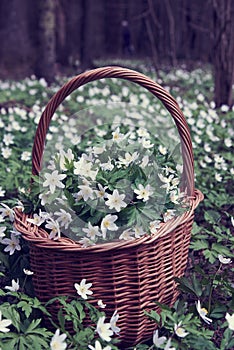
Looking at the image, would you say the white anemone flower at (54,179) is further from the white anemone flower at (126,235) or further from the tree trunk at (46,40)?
the tree trunk at (46,40)

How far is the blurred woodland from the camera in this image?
28.1ft

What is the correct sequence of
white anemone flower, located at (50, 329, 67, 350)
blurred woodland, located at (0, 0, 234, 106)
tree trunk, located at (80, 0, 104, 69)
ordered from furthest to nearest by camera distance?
tree trunk, located at (80, 0, 104, 69) → blurred woodland, located at (0, 0, 234, 106) → white anemone flower, located at (50, 329, 67, 350)

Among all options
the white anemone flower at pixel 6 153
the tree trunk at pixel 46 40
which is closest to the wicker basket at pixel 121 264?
the white anemone flower at pixel 6 153

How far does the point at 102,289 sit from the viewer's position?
1.82 m

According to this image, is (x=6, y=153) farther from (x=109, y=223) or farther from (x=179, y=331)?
(x=179, y=331)

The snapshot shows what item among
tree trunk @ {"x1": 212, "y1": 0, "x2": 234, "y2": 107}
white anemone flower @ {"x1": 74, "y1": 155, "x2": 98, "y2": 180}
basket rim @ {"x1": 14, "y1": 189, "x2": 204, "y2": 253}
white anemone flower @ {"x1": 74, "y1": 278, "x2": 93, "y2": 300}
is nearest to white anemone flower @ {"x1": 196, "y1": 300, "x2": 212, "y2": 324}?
basket rim @ {"x1": 14, "y1": 189, "x2": 204, "y2": 253}

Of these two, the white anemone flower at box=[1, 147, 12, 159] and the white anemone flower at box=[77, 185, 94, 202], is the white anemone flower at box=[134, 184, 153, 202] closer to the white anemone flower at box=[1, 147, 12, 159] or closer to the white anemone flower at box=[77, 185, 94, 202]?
the white anemone flower at box=[77, 185, 94, 202]

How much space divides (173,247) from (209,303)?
0.81ft

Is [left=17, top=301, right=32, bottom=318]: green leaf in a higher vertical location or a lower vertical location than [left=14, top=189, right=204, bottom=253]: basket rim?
lower

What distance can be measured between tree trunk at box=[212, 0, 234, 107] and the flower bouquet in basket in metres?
3.19

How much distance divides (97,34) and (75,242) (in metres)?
12.2

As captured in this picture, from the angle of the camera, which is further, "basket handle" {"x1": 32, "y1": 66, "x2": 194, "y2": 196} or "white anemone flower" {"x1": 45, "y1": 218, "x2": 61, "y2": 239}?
Result: "basket handle" {"x1": 32, "y1": 66, "x2": 194, "y2": 196}

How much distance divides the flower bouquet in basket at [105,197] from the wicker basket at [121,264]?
5 centimetres

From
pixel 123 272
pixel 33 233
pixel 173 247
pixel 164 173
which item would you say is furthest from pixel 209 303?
pixel 33 233
